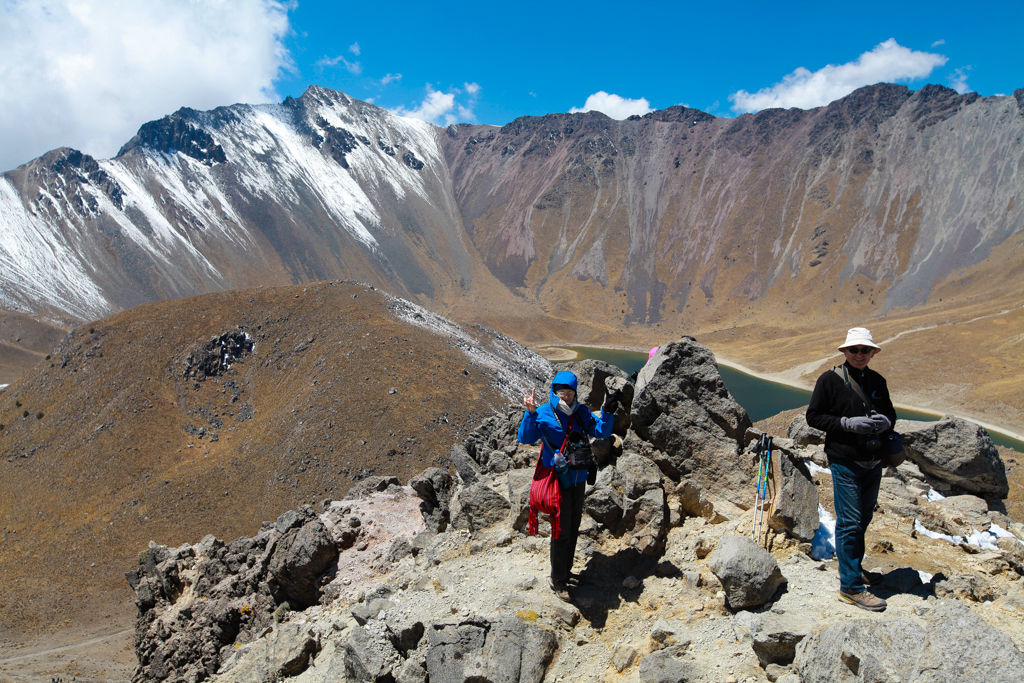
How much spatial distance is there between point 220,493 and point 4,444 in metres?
12.5

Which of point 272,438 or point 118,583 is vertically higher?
point 272,438

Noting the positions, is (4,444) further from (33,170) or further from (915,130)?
(915,130)

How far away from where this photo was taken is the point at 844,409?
500 cm

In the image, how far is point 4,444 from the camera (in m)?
25.4

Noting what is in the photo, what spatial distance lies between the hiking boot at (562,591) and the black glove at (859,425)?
3.42m

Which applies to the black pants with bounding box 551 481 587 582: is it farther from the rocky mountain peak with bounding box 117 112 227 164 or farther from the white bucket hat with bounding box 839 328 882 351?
the rocky mountain peak with bounding box 117 112 227 164

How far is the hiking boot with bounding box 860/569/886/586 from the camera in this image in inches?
207

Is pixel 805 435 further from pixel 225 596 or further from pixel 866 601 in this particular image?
pixel 225 596

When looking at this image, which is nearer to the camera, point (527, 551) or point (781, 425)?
point (527, 551)

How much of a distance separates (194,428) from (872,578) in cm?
2775

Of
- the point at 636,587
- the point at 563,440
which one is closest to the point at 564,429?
the point at 563,440

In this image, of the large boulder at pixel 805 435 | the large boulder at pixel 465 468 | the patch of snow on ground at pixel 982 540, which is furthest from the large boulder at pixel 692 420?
the large boulder at pixel 465 468

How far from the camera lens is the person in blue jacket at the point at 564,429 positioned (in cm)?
590

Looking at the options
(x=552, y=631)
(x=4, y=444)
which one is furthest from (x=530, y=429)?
(x=4, y=444)
